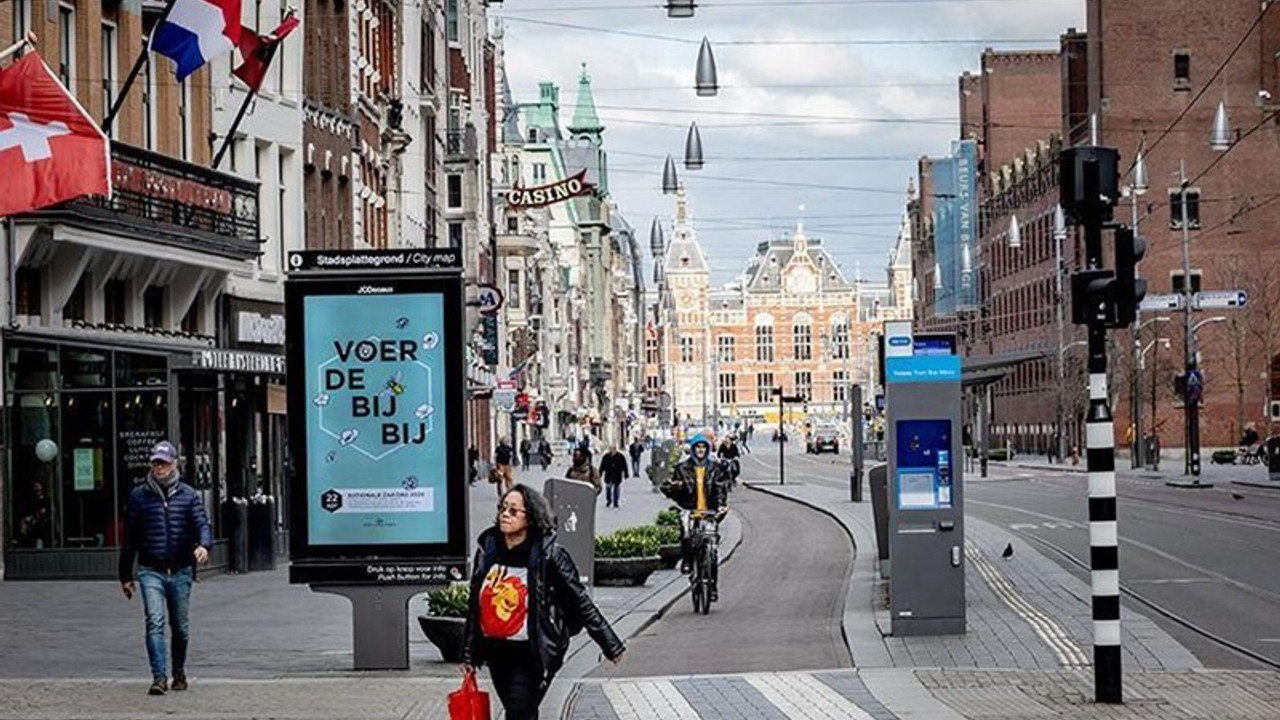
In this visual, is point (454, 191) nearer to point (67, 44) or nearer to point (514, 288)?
point (514, 288)

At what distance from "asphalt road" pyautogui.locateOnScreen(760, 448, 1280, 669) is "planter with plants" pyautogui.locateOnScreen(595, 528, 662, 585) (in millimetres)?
5189

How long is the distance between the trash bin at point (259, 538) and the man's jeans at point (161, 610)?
16068 millimetres

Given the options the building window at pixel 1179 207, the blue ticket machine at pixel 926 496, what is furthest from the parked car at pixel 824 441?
the blue ticket machine at pixel 926 496

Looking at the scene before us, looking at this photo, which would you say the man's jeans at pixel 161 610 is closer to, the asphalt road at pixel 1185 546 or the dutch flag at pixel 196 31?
the asphalt road at pixel 1185 546

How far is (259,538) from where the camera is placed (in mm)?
34656

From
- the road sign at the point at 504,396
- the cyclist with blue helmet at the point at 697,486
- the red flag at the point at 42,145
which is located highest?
the red flag at the point at 42,145

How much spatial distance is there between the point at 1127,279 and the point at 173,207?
20551 millimetres

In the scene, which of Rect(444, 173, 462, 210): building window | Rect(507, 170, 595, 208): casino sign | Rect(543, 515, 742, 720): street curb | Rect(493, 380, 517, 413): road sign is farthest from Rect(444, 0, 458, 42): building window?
Answer: Rect(543, 515, 742, 720): street curb

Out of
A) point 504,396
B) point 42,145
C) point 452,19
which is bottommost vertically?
point 504,396

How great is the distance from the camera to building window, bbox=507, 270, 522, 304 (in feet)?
351

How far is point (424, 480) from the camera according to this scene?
19.8 meters

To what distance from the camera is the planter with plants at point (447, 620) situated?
2016cm

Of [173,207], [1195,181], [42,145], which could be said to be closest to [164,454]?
[42,145]

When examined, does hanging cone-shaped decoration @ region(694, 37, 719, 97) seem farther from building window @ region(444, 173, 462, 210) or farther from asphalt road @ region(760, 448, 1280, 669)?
building window @ region(444, 173, 462, 210)
